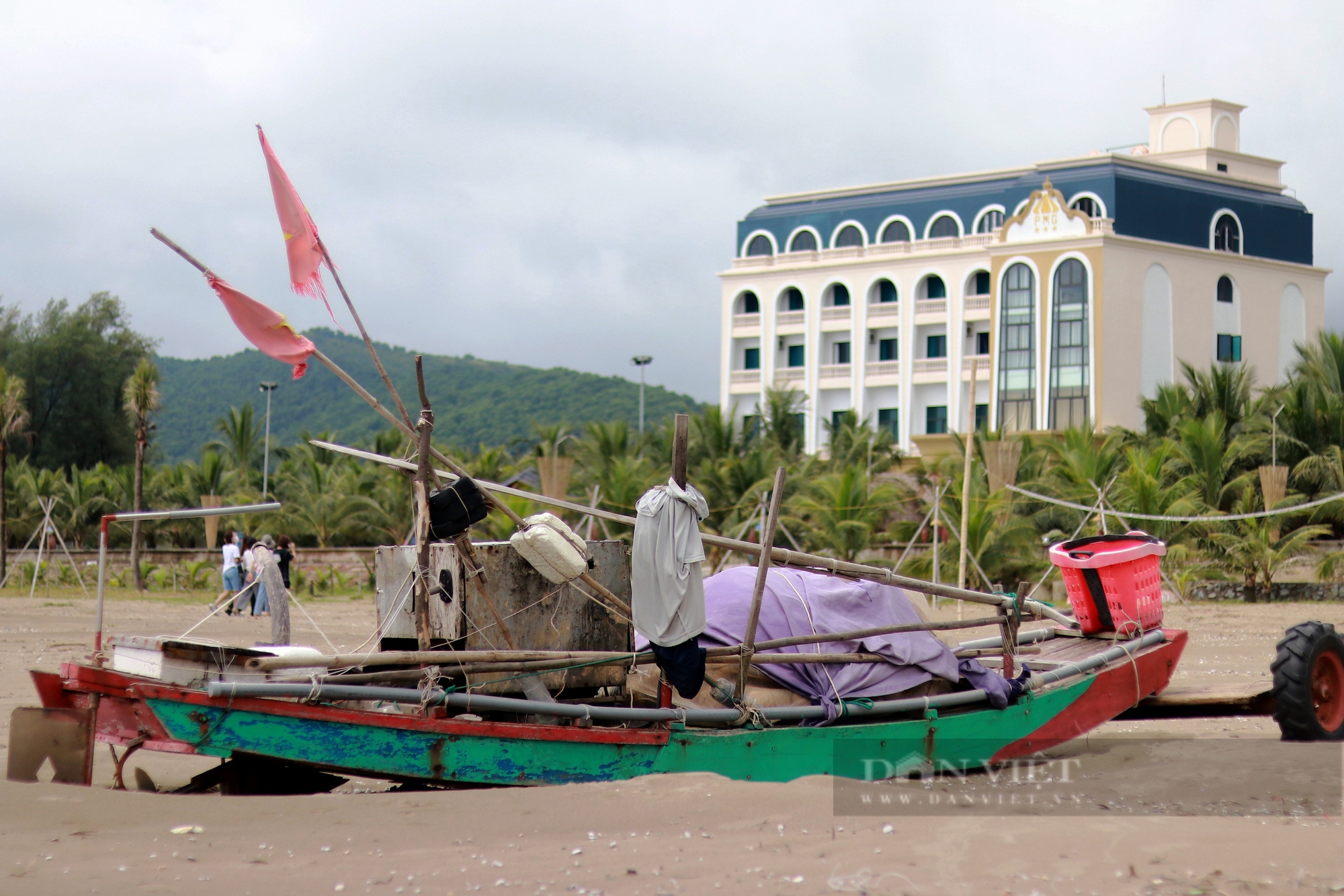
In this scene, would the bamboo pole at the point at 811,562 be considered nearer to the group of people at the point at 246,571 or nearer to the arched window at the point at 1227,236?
the group of people at the point at 246,571

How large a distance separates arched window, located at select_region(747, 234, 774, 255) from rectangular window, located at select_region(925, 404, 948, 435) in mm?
10244

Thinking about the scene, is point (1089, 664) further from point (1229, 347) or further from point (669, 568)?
point (1229, 347)

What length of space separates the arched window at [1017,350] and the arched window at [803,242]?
11729mm

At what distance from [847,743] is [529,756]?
5.48 feet

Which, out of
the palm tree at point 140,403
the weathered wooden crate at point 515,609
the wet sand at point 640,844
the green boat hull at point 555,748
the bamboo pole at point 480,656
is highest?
the palm tree at point 140,403

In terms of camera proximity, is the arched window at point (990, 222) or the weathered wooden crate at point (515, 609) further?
the arched window at point (990, 222)

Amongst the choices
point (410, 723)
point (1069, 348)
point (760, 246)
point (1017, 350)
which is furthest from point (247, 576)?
point (760, 246)

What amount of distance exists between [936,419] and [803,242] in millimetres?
9995

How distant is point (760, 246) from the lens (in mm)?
57344

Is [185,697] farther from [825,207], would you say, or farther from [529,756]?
[825,207]

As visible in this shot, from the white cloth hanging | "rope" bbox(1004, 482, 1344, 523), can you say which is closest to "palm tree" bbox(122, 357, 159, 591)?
"rope" bbox(1004, 482, 1344, 523)

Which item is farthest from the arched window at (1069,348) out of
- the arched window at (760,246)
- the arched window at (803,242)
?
the arched window at (760,246)

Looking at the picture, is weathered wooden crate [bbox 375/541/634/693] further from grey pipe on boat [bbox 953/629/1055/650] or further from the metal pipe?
grey pipe on boat [bbox 953/629/1055/650]

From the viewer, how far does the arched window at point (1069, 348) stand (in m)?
44.7
